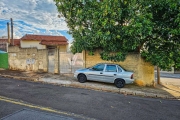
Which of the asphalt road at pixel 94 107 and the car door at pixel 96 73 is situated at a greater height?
the car door at pixel 96 73

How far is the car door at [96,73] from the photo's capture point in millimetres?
10711

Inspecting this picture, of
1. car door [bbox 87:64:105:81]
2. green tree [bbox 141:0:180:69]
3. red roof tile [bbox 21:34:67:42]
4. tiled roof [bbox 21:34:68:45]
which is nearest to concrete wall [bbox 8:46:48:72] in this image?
car door [bbox 87:64:105:81]

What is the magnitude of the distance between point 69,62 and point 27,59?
14.7 feet

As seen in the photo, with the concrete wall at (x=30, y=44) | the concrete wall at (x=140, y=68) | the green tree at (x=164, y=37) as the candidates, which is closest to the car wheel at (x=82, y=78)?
the concrete wall at (x=140, y=68)

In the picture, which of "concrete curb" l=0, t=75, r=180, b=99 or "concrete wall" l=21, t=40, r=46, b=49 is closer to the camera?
"concrete curb" l=0, t=75, r=180, b=99

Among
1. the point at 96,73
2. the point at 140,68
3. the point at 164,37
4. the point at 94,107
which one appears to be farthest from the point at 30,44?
the point at 94,107

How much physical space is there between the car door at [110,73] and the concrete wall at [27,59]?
6521 mm

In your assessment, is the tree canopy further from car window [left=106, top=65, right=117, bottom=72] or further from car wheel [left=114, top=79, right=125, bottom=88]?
car wheel [left=114, top=79, right=125, bottom=88]

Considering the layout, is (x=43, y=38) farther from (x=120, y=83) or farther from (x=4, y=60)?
(x=120, y=83)

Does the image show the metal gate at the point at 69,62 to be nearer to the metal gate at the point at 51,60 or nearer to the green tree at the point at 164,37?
the metal gate at the point at 51,60

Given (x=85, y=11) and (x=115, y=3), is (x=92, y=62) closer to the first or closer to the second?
(x=85, y=11)

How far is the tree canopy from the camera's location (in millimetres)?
9469

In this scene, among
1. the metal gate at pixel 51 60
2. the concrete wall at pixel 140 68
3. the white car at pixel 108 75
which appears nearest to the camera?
the white car at pixel 108 75

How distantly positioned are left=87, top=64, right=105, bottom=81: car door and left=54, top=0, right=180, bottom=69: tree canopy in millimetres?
1072
